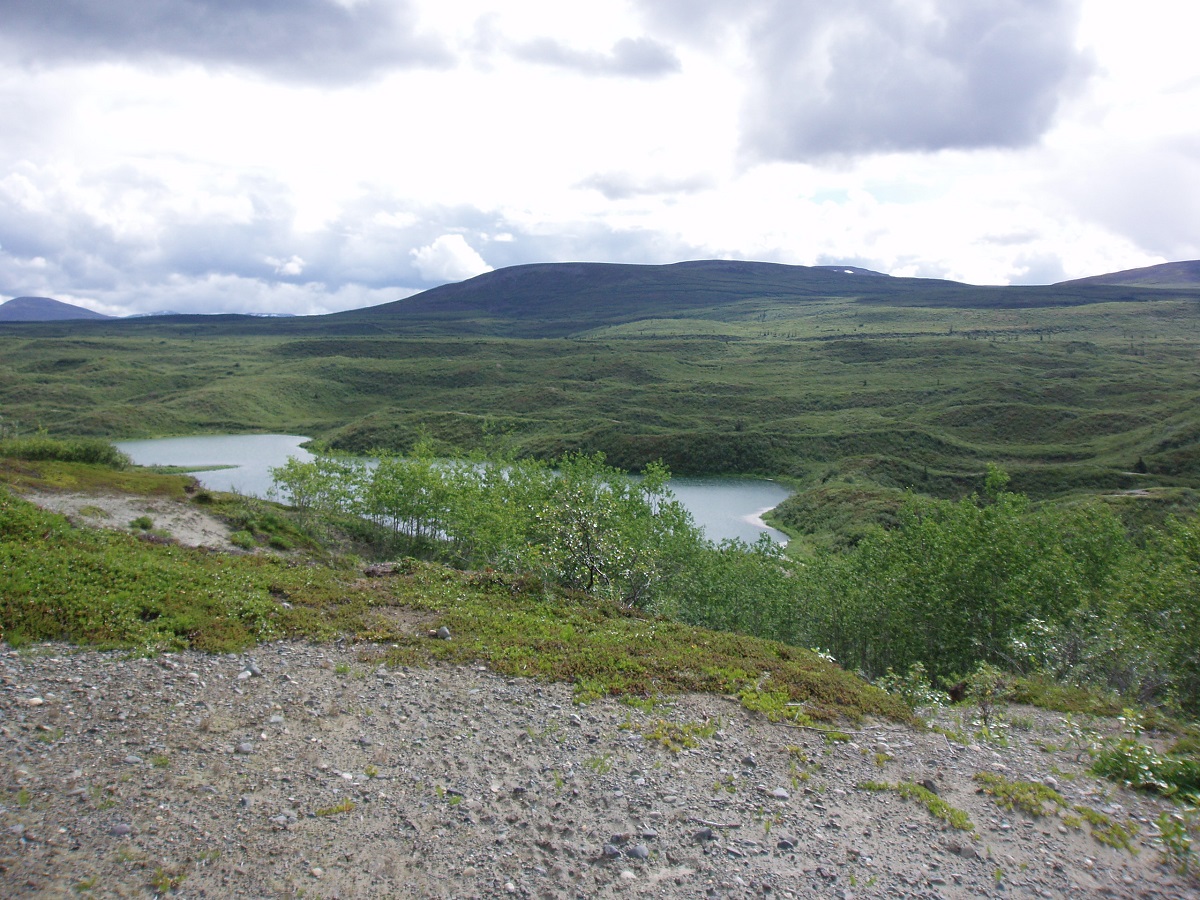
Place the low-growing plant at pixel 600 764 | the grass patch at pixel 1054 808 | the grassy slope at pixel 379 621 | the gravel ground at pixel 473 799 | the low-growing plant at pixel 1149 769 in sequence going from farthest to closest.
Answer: the grassy slope at pixel 379 621, the low-growing plant at pixel 1149 769, the low-growing plant at pixel 600 764, the grass patch at pixel 1054 808, the gravel ground at pixel 473 799

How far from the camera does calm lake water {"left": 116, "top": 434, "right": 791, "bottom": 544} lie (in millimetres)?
91781

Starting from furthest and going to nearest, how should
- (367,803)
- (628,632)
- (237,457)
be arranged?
(237,457) < (628,632) < (367,803)

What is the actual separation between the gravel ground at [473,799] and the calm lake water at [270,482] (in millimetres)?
68851

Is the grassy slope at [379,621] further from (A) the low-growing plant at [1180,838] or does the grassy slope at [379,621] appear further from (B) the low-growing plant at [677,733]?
(A) the low-growing plant at [1180,838]

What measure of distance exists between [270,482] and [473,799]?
307ft

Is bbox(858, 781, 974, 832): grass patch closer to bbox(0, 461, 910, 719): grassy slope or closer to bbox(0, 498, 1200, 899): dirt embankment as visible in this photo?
bbox(0, 498, 1200, 899): dirt embankment

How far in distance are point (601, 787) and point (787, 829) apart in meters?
2.50

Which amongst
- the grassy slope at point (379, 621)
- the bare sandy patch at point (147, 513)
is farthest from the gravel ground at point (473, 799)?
the bare sandy patch at point (147, 513)

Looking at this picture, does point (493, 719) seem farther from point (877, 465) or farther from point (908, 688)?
point (877, 465)

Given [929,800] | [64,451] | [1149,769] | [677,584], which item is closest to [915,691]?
[1149,769]

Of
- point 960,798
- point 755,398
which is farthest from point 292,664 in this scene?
point 755,398

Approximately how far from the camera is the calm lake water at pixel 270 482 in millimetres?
91781

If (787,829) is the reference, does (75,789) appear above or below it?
above

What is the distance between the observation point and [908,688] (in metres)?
16.2
